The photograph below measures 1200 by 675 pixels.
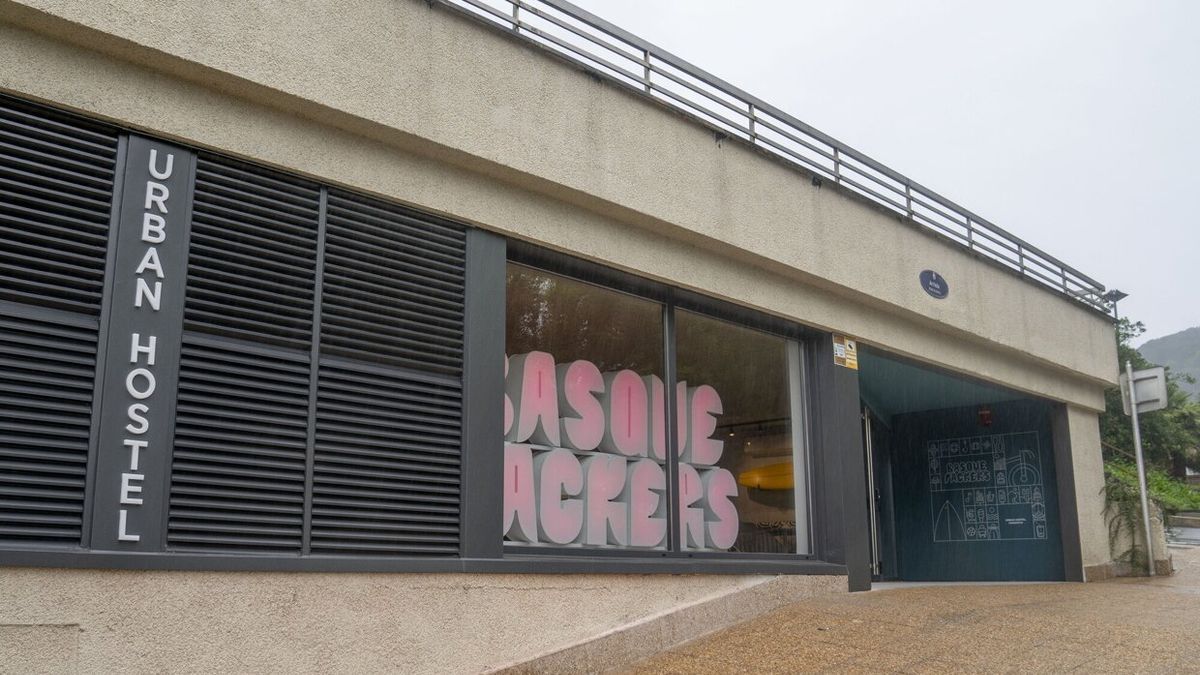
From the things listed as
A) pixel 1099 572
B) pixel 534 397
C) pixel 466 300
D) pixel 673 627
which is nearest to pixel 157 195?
pixel 466 300

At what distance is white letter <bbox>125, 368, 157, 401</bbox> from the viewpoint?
18.2 feet

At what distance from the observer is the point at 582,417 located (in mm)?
8367

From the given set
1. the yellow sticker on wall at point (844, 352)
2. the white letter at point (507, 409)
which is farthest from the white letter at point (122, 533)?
the yellow sticker on wall at point (844, 352)

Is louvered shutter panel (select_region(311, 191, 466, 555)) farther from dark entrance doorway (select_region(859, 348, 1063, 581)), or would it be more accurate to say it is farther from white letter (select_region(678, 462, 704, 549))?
dark entrance doorway (select_region(859, 348, 1063, 581))

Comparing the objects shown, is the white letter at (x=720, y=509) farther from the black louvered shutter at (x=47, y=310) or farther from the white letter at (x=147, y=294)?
the black louvered shutter at (x=47, y=310)

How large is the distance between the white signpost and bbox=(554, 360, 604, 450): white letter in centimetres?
925

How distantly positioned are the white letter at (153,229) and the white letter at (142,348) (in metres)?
0.53

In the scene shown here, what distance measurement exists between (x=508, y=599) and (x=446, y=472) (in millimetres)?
941

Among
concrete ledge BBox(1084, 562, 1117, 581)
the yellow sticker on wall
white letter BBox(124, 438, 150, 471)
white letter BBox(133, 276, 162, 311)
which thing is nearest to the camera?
white letter BBox(124, 438, 150, 471)

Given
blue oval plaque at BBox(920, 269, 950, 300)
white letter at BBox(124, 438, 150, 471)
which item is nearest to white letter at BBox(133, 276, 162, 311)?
white letter at BBox(124, 438, 150, 471)

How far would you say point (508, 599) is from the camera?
7125 millimetres

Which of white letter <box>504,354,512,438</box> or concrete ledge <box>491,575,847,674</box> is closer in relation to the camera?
concrete ledge <box>491,575,847,674</box>

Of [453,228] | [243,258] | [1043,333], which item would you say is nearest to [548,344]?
[453,228]

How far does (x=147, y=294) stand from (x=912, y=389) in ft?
35.4
